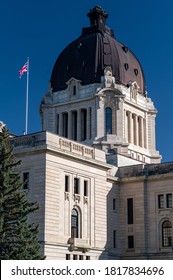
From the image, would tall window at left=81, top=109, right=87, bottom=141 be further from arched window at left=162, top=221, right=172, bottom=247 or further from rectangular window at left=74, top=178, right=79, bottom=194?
rectangular window at left=74, top=178, right=79, bottom=194

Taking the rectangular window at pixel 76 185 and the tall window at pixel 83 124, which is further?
the tall window at pixel 83 124

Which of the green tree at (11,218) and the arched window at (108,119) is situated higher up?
the arched window at (108,119)

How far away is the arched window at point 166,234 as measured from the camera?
50.5 metres

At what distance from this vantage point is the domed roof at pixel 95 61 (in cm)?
7019

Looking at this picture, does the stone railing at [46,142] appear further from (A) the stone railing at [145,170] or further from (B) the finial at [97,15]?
(B) the finial at [97,15]

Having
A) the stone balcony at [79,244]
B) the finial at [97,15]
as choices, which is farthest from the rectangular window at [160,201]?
the finial at [97,15]

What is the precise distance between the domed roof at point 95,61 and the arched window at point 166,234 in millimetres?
25646

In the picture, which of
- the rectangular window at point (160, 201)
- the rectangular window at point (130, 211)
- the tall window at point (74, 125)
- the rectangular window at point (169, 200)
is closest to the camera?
the rectangular window at point (169, 200)

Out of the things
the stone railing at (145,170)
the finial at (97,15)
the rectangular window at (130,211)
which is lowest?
the rectangular window at (130,211)

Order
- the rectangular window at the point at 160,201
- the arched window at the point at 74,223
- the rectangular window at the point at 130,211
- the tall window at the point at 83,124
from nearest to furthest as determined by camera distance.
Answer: the arched window at the point at 74,223 < the rectangular window at the point at 160,201 < the rectangular window at the point at 130,211 < the tall window at the point at 83,124

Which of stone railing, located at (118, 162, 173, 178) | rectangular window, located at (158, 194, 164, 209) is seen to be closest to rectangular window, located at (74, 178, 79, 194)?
stone railing, located at (118, 162, 173, 178)
